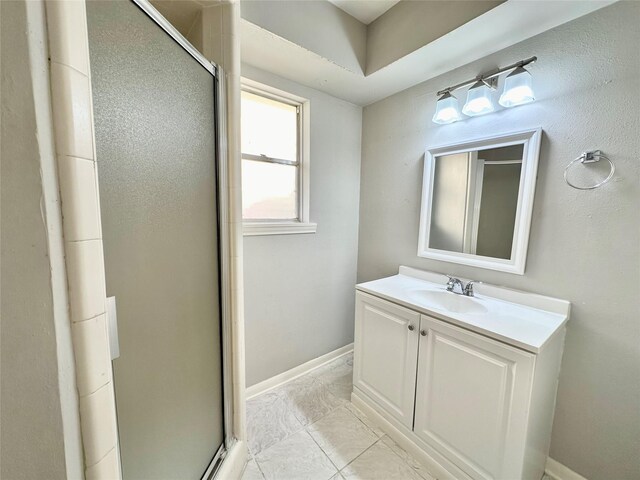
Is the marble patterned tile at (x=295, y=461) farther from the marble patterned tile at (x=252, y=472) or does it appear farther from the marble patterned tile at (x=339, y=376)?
the marble patterned tile at (x=339, y=376)

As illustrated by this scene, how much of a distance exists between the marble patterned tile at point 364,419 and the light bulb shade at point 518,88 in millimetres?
1965

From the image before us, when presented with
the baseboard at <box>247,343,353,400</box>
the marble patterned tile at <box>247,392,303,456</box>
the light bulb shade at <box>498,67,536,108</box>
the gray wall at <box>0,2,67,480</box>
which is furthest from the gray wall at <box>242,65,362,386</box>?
the gray wall at <box>0,2,67,480</box>

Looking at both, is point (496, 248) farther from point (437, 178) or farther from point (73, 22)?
point (73, 22)

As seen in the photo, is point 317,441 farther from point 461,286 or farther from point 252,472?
point 461,286

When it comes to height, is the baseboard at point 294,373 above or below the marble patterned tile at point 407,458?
above

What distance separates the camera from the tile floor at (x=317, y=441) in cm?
128

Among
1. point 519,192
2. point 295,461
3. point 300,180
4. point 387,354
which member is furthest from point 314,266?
point 519,192

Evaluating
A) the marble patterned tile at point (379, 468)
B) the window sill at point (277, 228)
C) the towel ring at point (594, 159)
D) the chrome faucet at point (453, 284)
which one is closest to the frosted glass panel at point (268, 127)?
the window sill at point (277, 228)

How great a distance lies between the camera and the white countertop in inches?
40.6

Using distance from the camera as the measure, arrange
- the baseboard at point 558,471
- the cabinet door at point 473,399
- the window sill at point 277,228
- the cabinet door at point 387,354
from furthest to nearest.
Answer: the window sill at point 277,228 < the cabinet door at point 387,354 < the baseboard at point 558,471 < the cabinet door at point 473,399

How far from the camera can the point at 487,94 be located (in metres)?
1.39

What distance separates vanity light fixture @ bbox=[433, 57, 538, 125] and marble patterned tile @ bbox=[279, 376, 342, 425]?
1999mm

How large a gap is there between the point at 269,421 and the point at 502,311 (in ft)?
4.90

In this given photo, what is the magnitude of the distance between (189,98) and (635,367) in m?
2.04
